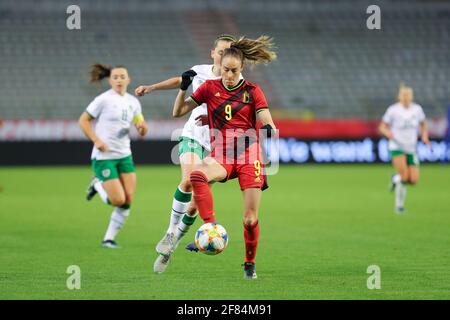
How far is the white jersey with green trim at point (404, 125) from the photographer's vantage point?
1694cm

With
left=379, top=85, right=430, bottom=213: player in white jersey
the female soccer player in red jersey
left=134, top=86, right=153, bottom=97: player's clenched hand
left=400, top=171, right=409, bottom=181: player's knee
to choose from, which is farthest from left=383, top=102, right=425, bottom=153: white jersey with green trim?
left=134, top=86, right=153, bottom=97: player's clenched hand

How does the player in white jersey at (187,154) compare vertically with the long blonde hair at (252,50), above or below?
below

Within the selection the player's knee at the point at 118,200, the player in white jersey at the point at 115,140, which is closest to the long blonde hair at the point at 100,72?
the player in white jersey at the point at 115,140

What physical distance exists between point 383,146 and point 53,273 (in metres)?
22.8

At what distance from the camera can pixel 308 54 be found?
36.5 m

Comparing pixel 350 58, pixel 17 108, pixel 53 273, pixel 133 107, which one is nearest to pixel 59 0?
pixel 17 108

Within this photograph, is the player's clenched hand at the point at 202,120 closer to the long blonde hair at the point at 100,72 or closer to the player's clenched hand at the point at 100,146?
the player's clenched hand at the point at 100,146

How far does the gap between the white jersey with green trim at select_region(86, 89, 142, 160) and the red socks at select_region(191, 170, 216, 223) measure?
11.4 ft

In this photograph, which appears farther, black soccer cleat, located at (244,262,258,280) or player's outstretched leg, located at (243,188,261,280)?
black soccer cleat, located at (244,262,258,280)

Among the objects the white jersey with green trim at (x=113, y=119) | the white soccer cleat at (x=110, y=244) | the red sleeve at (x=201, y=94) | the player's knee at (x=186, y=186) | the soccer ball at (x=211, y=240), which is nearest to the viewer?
the soccer ball at (x=211, y=240)

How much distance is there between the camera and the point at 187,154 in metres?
9.54

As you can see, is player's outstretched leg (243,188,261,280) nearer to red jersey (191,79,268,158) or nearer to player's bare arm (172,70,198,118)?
red jersey (191,79,268,158)

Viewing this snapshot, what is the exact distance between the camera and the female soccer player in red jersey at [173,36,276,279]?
8.39m

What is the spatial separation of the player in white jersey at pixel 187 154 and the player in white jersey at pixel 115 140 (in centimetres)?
200
